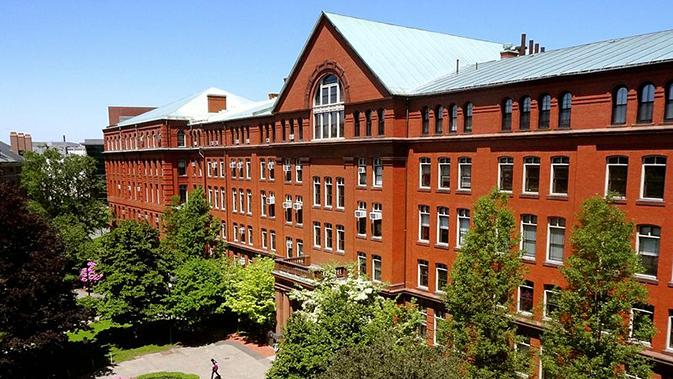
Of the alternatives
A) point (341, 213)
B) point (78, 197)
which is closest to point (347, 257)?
point (341, 213)

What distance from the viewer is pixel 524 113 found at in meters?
26.2

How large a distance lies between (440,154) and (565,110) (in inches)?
307

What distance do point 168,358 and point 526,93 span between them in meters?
30.9

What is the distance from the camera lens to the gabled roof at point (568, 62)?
73.9 feet

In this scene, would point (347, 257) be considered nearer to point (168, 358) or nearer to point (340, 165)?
point (340, 165)

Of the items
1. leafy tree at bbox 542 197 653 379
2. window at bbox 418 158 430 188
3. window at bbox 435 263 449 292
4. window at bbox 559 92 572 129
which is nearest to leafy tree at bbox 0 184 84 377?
window at bbox 435 263 449 292

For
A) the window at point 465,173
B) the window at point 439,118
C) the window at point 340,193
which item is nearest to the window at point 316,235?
the window at point 340,193

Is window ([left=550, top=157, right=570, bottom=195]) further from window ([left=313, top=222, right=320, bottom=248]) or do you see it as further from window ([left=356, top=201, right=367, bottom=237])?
window ([left=313, top=222, right=320, bottom=248])

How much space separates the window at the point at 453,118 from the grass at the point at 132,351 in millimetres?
27904

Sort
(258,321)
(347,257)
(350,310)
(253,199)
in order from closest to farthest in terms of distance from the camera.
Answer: (350,310) → (347,257) → (258,321) → (253,199)

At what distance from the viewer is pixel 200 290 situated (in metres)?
38.7

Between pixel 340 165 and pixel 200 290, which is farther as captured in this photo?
pixel 200 290

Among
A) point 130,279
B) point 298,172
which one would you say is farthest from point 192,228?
point 298,172

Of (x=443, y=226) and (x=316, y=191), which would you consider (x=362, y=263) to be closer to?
(x=443, y=226)
